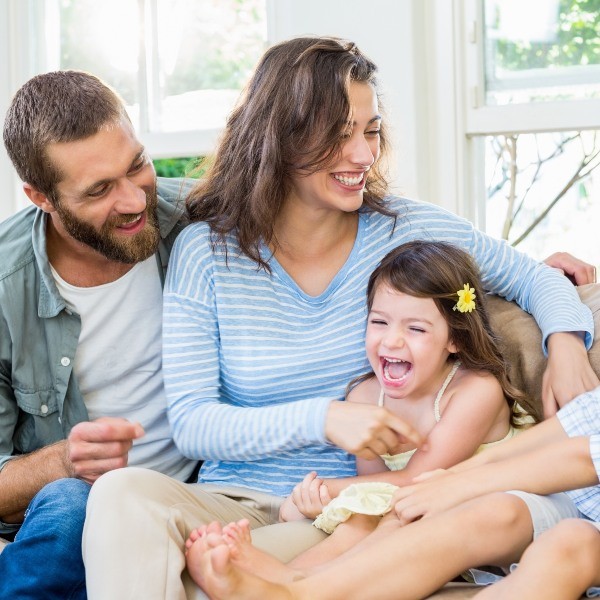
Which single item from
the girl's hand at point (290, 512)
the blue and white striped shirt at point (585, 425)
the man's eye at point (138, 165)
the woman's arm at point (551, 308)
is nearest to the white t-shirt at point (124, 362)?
the man's eye at point (138, 165)

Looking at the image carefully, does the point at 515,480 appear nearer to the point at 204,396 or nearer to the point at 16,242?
the point at 204,396

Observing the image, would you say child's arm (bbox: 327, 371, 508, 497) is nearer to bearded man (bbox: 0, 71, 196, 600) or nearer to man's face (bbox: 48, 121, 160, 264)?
bearded man (bbox: 0, 71, 196, 600)

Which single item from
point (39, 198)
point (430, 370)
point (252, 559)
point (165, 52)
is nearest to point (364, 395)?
point (430, 370)

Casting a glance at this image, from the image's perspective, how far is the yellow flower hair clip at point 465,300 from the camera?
194 centimetres

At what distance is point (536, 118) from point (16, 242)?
1510 mm

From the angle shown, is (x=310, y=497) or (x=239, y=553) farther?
(x=310, y=497)

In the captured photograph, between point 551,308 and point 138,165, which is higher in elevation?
point 138,165

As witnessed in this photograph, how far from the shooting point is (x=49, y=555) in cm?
170

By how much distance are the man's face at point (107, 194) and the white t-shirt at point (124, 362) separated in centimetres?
10

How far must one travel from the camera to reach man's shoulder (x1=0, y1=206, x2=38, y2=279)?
7.00ft

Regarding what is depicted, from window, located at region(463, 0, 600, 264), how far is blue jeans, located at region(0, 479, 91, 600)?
1.74 meters

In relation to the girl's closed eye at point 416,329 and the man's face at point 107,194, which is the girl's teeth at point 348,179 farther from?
the man's face at point 107,194

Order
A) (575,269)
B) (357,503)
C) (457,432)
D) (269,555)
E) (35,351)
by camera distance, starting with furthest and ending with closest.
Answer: (575,269) < (35,351) < (457,432) < (357,503) < (269,555)

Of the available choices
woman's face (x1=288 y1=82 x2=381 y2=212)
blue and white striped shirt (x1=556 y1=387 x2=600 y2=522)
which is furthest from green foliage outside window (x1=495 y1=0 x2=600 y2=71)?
blue and white striped shirt (x1=556 y1=387 x2=600 y2=522)
